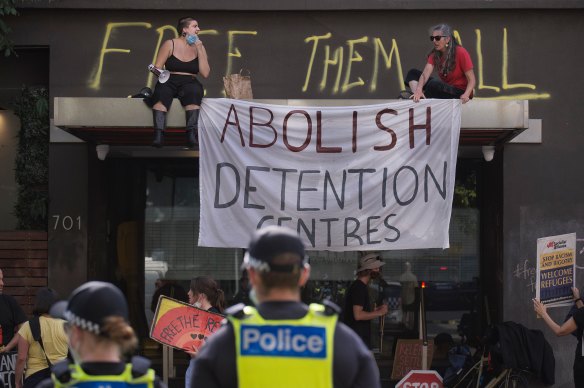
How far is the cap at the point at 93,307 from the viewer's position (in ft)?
12.3

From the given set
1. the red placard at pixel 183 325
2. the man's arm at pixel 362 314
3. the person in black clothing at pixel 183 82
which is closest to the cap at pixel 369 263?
the man's arm at pixel 362 314

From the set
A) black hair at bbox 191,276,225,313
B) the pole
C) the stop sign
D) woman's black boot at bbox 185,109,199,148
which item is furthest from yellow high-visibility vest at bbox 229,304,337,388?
the pole

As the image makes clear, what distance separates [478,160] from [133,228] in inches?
175

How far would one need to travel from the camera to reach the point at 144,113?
32.1 ft

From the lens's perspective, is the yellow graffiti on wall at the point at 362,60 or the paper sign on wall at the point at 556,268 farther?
the yellow graffiti on wall at the point at 362,60

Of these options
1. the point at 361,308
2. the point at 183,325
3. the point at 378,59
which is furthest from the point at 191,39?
the point at 361,308

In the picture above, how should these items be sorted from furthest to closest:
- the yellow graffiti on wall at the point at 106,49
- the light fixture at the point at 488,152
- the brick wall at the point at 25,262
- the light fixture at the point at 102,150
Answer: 1. the yellow graffiti on wall at the point at 106,49
2. the brick wall at the point at 25,262
3. the light fixture at the point at 102,150
4. the light fixture at the point at 488,152

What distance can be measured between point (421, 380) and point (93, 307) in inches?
301

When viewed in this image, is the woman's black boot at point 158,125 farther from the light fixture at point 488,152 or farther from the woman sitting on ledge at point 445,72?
the light fixture at point 488,152

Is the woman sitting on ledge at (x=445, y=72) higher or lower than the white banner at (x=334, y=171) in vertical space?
higher

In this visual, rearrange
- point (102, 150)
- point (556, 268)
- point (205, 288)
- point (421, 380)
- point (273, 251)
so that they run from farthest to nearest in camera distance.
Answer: point (102, 150) → point (421, 380) → point (556, 268) → point (205, 288) → point (273, 251)

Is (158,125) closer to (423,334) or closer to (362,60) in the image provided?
(362,60)

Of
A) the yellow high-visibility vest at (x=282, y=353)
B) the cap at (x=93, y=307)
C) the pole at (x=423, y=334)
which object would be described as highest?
the cap at (x=93, y=307)

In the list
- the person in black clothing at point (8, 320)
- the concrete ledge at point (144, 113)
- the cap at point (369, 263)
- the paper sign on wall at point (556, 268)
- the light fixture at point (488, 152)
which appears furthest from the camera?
the light fixture at point (488, 152)
